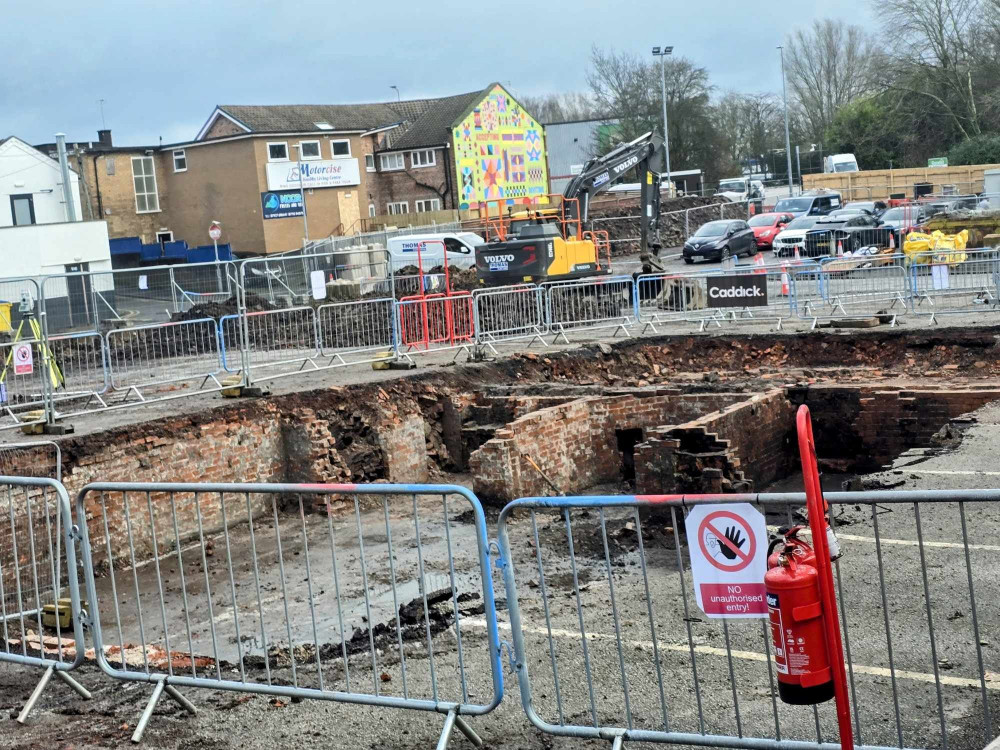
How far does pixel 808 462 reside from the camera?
163 inches

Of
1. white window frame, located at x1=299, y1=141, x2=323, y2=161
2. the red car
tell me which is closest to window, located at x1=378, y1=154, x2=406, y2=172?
white window frame, located at x1=299, y1=141, x2=323, y2=161

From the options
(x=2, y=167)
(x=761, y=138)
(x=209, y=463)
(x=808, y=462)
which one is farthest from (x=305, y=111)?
(x=808, y=462)

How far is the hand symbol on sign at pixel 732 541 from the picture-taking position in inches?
195

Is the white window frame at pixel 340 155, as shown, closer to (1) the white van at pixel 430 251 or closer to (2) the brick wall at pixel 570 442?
(1) the white van at pixel 430 251

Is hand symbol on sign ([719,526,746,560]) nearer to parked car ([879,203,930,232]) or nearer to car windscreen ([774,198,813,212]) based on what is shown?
parked car ([879,203,930,232])

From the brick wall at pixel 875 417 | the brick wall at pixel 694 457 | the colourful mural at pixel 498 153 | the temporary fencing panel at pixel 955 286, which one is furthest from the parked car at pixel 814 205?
the brick wall at pixel 694 457

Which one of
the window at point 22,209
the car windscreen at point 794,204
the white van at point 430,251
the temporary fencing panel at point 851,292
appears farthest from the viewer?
the window at point 22,209

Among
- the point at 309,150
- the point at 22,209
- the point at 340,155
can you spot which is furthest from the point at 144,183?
the point at 340,155

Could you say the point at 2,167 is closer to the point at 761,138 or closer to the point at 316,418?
the point at 316,418

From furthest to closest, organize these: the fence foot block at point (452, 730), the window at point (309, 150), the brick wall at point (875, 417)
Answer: the window at point (309, 150) < the brick wall at point (875, 417) < the fence foot block at point (452, 730)

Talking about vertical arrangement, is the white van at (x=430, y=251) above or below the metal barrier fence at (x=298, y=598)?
above

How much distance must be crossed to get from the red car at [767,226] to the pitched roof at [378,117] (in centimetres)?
2198

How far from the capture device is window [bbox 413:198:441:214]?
60.1 m

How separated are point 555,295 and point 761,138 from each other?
61.8 m
